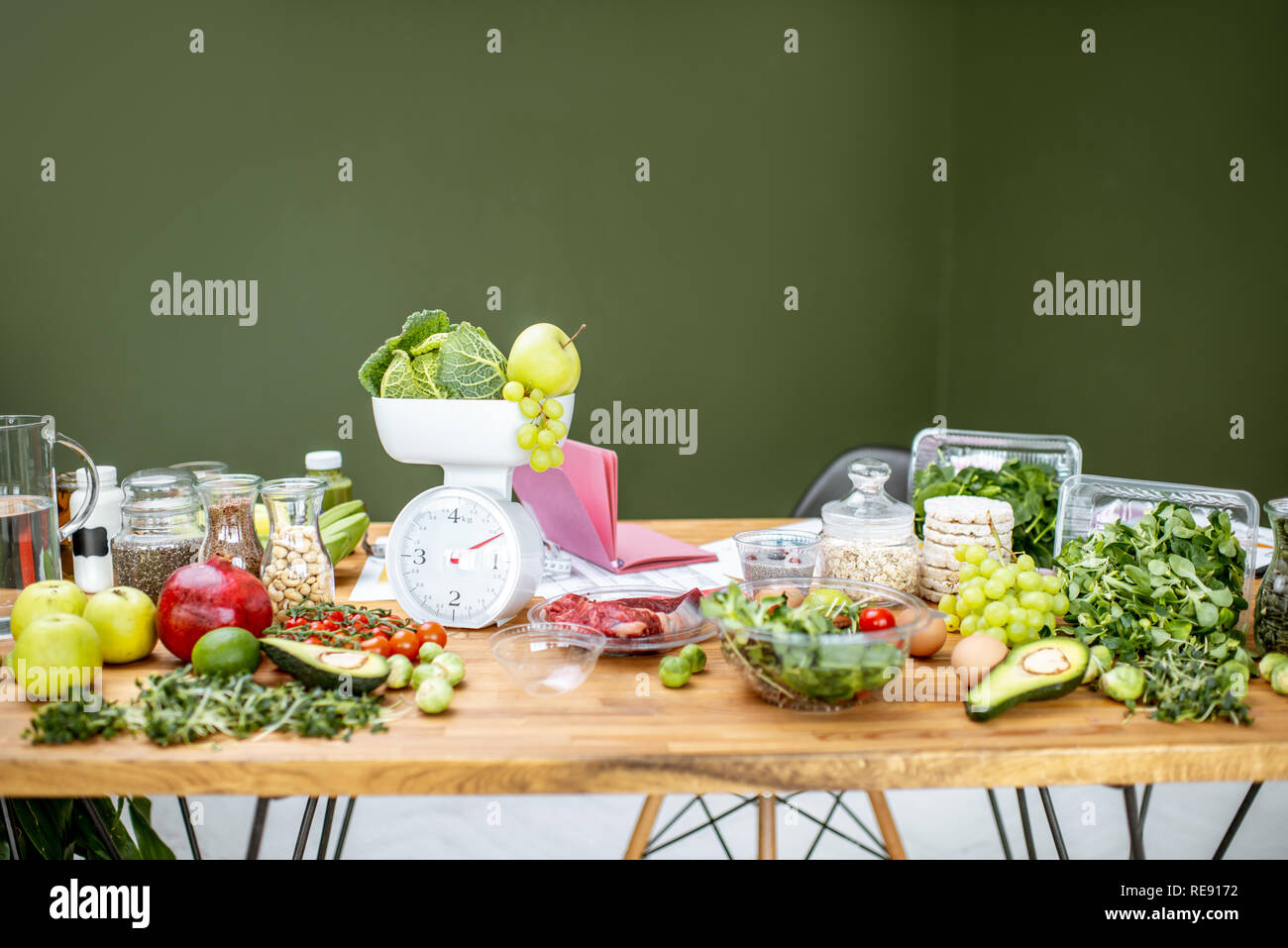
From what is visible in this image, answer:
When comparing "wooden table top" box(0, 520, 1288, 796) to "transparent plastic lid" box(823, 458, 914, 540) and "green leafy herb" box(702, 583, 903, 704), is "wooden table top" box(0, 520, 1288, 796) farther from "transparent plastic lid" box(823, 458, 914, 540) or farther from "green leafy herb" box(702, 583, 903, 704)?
"transparent plastic lid" box(823, 458, 914, 540)

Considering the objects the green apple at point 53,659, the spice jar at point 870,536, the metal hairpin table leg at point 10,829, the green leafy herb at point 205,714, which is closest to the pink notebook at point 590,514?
the spice jar at point 870,536

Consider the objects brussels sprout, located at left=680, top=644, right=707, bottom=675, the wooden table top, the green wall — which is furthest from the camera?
the green wall

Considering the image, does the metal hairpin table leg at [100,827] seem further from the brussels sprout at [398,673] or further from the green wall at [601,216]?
the green wall at [601,216]

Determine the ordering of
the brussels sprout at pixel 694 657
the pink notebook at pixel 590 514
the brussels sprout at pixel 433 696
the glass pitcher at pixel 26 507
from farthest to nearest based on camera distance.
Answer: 1. the pink notebook at pixel 590 514
2. the glass pitcher at pixel 26 507
3. the brussels sprout at pixel 694 657
4. the brussels sprout at pixel 433 696

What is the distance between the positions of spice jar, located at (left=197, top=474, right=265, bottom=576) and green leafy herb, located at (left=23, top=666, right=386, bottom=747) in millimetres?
346

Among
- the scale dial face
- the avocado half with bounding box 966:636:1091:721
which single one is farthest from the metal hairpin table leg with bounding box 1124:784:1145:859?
the scale dial face

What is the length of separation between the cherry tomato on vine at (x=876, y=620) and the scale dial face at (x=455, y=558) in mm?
495

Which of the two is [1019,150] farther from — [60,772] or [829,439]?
[60,772]

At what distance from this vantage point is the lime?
3.61 feet

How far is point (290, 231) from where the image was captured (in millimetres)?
3918

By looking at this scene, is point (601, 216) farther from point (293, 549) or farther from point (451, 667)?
point (451, 667)

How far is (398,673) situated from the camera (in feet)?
3.72

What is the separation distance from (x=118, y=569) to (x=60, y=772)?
51 cm

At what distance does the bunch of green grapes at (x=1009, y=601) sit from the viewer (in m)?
1.21
